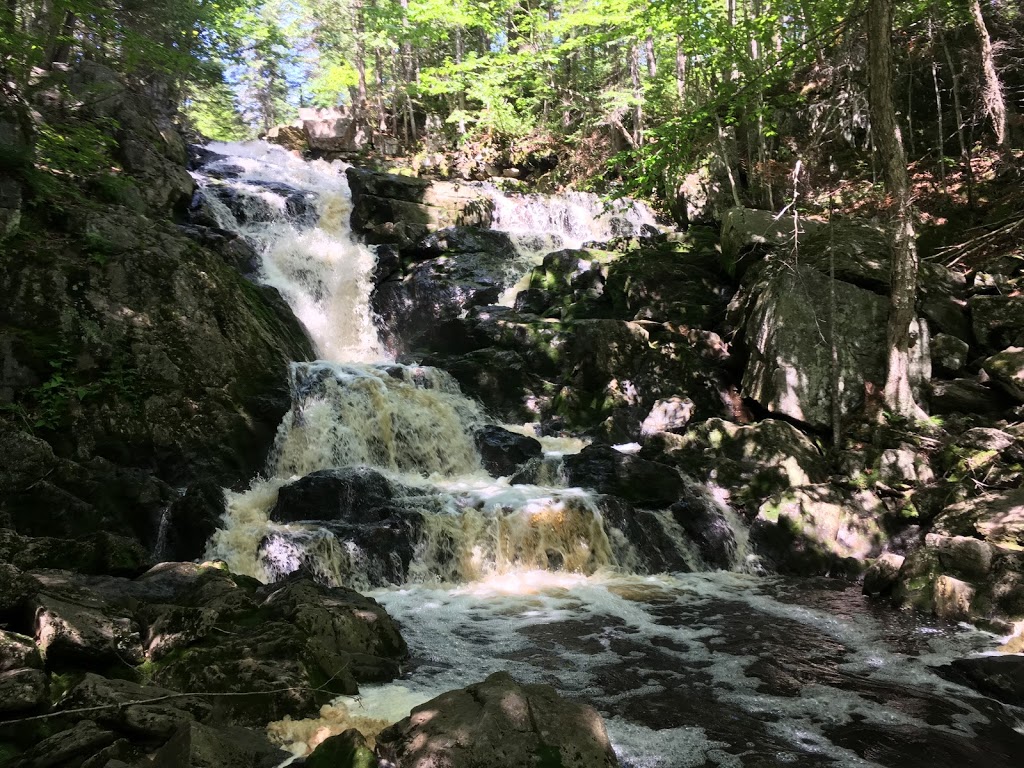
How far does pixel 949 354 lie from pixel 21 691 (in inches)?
543

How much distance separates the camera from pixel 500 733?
135 inches

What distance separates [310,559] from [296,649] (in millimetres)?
3386

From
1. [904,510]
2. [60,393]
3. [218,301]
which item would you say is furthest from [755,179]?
[60,393]

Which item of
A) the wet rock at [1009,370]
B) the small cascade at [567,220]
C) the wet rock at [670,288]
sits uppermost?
the small cascade at [567,220]

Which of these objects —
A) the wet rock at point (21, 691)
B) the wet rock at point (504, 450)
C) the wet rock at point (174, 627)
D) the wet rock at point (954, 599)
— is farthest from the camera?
the wet rock at point (504, 450)

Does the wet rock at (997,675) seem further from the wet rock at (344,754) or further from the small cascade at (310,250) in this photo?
the small cascade at (310,250)

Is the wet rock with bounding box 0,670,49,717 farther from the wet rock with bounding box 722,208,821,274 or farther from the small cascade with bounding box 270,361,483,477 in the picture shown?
the wet rock with bounding box 722,208,821,274

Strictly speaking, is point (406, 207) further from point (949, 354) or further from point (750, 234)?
point (949, 354)

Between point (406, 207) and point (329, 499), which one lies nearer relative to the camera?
point (329, 499)

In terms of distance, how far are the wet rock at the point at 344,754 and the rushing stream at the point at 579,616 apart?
613 mm

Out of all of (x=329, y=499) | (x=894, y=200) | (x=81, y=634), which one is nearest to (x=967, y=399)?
(x=894, y=200)

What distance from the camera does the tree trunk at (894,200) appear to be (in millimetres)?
9883

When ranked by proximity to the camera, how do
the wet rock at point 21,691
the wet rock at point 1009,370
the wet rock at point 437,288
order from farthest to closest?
the wet rock at point 437,288, the wet rock at point 1009,370, the wet rock at point 21,691

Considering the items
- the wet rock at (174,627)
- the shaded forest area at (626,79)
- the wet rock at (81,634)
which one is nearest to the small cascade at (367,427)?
the shaded forest area at (626,79)
